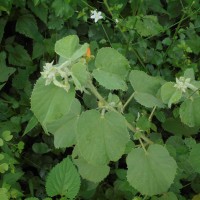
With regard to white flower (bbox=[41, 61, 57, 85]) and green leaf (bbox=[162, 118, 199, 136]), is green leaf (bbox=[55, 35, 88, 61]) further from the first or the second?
green leaf (bbox=[162, 118, 199, 136])

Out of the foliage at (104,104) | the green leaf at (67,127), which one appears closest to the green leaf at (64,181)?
the foliage at (104,104)

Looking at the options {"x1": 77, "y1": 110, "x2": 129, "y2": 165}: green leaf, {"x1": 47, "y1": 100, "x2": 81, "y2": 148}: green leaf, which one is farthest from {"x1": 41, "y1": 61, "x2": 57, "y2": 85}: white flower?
{"x1": 47, "y1": 100, "x2": 81, "y2": 148}: green leaf

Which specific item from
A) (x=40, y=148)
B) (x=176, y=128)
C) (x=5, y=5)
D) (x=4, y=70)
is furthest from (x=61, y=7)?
(x=176, y=128)

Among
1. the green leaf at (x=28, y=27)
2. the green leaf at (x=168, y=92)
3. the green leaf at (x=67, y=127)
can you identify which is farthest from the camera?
the green leaf at (x=28, y=27)

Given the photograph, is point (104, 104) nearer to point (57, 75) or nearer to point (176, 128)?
point (57, 75)

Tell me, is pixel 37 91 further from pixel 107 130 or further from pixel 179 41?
pixel 179 41

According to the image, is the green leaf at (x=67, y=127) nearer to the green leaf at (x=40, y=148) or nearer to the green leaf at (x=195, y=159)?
the green leaf at (x=195, y=159)
